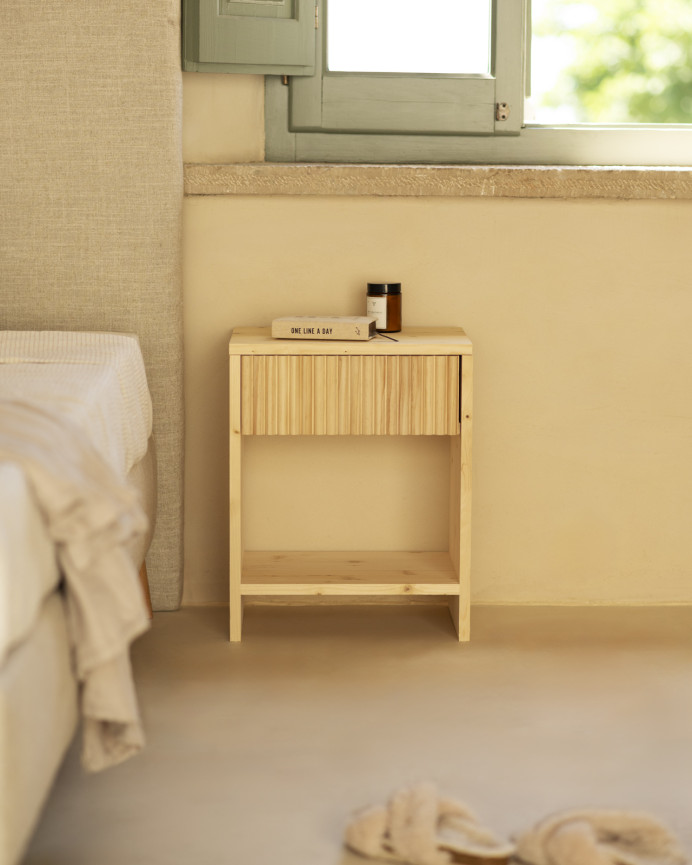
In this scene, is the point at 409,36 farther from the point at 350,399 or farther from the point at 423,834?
the point at 423,834

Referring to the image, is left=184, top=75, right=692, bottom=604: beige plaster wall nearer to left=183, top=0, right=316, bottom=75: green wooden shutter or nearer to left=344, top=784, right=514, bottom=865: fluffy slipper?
left=183, top=0, right=316, bottom=75: green wooden shutter

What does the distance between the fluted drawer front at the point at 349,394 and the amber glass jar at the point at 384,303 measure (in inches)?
6.3

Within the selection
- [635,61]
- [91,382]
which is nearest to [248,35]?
[91,382]

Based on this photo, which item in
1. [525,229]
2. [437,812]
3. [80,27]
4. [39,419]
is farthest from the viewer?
[525,229]

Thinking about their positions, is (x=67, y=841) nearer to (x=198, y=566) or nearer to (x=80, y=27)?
(x=198, y=566)

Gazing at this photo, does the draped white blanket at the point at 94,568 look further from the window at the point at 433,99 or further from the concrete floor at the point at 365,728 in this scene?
the window at the point at 433,99

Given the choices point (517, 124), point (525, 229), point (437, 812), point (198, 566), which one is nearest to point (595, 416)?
point (525, 229)

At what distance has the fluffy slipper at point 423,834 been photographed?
1.28 meters

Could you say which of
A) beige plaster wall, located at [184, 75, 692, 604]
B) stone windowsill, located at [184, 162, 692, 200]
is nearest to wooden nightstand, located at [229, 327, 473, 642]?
beige plaster wall, located at [184, 75, 692, 604]

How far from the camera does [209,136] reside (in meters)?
2.23

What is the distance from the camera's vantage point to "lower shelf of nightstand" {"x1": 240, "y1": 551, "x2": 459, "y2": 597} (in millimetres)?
2016

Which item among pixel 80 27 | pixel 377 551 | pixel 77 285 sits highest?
pixel 80 27

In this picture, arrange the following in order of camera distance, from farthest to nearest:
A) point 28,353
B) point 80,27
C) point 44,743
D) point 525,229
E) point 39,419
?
point 525,229, point 80,27, point 28,353, point 39,419, point 44,743

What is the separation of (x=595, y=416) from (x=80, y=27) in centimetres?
137
